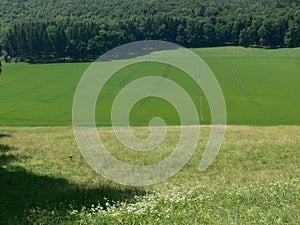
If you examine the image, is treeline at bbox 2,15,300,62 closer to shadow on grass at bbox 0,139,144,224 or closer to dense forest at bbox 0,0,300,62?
dense forest at bbox 0,0,300,62

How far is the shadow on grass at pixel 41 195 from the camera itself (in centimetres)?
1293

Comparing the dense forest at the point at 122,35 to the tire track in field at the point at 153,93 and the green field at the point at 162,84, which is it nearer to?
the green field at the point at 162,84

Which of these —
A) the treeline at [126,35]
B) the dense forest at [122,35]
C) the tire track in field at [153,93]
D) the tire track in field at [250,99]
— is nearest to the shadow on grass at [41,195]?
the tire track in field at [153,93]

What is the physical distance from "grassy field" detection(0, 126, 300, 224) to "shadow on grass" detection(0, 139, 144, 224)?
0.03 meters

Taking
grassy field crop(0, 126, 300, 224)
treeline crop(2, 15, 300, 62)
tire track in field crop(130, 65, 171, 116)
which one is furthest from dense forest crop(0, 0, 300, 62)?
grassy field crop(0, 126, 300, 224)

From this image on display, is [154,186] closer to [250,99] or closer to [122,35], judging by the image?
[250,99]

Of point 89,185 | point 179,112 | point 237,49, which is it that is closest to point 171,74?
point 179,112

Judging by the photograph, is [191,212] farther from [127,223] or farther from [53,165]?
[53,165]

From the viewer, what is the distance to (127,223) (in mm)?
10344

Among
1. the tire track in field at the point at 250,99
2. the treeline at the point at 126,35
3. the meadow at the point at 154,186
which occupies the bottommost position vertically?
the treeline at the point at 126,35

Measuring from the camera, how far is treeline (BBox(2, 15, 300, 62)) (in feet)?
512

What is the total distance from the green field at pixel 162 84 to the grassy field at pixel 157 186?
123ft

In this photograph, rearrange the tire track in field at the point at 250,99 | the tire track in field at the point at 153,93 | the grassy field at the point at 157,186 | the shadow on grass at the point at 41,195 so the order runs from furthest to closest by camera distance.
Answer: the tire track in field at the point at 153,93, the tire track in field at the point at 250,99, the shadow on grass at the point at 41,195, the grassy field at the point at 157,186

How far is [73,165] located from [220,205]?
1149 cm
